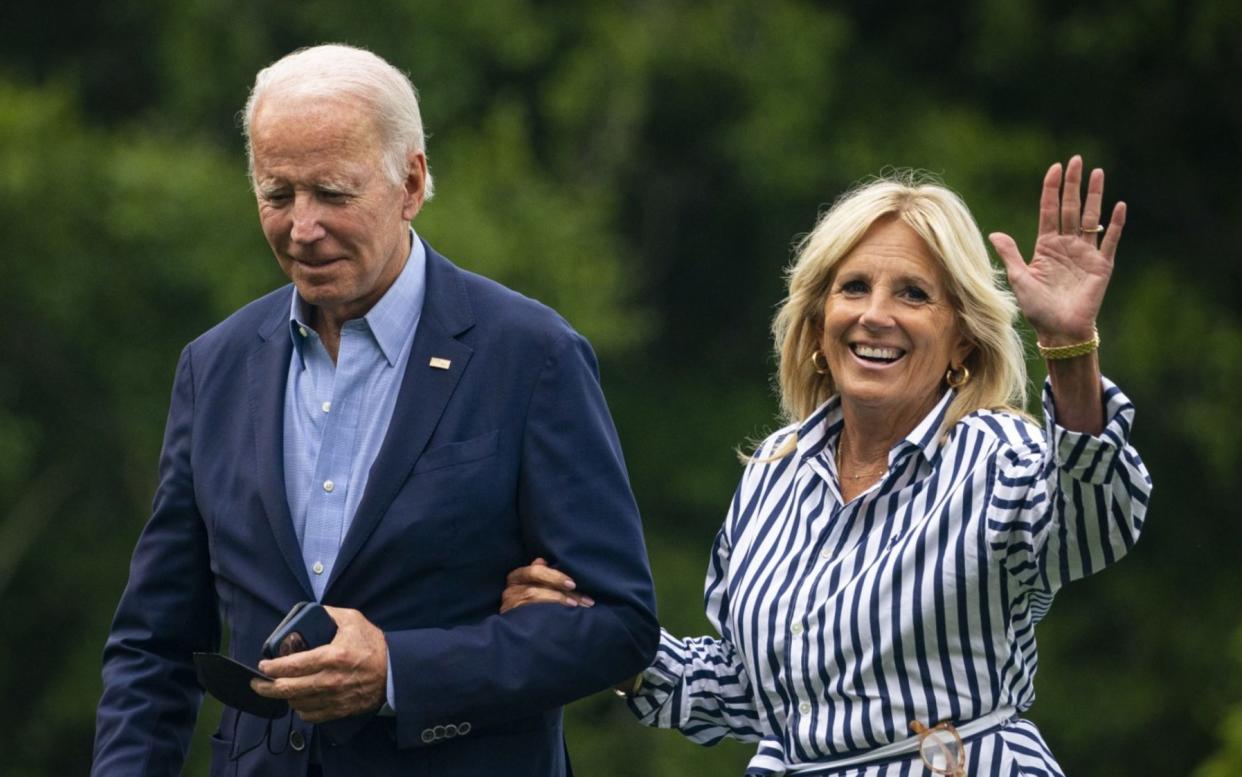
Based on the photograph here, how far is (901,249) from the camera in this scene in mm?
3592

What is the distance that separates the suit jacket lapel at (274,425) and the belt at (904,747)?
851 mm

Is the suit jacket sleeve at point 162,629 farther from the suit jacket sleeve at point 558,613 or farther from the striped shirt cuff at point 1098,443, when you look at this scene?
the striped shirt cuff at point 1098,443

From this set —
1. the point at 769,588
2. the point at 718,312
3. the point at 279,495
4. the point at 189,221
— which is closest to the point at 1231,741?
the point at 769,588

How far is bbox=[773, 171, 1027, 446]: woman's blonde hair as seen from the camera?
3555mm

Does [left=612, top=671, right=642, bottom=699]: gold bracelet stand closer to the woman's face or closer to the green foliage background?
the woman's face

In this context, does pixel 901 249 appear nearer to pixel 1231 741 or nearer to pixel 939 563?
pixel 939 563

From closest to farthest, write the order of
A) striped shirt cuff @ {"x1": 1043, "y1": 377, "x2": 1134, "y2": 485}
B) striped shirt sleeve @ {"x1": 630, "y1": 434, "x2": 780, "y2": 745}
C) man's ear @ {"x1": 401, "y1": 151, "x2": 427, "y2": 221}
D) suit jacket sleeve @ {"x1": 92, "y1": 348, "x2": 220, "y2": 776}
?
1. striped shirt cuff @ {"x1": 1043, "y1": 377, "x2": 1134, "y2": 485}
2. man's ear @ {"x1": 401, "y1": 151, "x2": 427, "y2": 221}
3. suit jacket sleeve @ {"x1": 92, "y1": 348, "x2": 220, "y2": 776}
4. striped shirt sleeve @ {"x1": 630, "y1": 434, "x2": 780, "y2": 745}

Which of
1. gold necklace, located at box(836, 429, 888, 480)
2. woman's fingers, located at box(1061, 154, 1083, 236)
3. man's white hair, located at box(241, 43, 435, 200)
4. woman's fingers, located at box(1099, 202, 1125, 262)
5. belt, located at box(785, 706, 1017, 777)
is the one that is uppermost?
man's white hair, located at box(241, 43, 435, 200)

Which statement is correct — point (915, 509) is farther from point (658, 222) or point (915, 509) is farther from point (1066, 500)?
point (658, 222)

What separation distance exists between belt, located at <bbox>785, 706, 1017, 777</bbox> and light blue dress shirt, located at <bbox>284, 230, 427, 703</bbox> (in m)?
0.84

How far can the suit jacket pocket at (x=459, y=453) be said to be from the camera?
3359 mm

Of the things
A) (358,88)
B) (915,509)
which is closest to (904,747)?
(915,509)

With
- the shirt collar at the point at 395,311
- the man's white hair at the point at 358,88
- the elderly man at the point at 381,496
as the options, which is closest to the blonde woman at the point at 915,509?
the elderly man at the point at 381,496

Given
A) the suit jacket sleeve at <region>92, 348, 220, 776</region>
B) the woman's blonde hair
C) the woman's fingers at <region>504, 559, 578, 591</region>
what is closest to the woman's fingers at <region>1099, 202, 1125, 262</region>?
the woman's blonde hair
